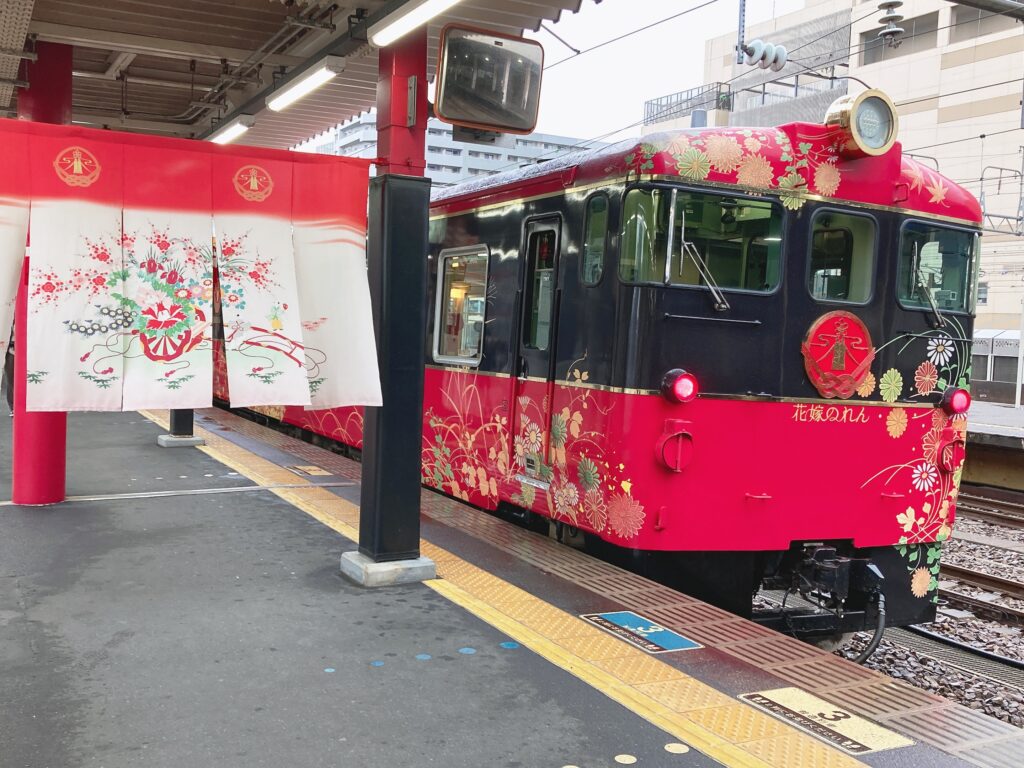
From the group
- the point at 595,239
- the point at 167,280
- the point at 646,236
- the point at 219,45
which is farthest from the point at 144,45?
the point at 646,236

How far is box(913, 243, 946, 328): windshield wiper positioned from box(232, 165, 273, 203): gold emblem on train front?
4068mm

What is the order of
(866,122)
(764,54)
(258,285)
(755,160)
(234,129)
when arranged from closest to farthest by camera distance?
(258,285), (755,160), (866,122), (234,129), (764,54)

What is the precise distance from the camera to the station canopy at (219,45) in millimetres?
5821

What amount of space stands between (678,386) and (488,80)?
79.4 inches

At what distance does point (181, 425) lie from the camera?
1012cm

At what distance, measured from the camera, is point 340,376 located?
518 centimetres

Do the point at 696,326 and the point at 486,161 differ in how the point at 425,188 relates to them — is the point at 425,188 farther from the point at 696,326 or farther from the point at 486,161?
the point at 486,161

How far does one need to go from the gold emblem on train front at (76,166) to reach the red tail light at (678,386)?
3214 mm

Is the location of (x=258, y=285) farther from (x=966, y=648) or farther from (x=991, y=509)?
(x=991, y=509)

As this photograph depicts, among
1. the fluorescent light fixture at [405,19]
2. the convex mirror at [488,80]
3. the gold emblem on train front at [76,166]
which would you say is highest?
the fluorescent light fixture at [405,19]

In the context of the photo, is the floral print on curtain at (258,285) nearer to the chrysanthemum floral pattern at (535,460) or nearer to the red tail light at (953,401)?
the chrysanthemum floral pattern at (535,460)

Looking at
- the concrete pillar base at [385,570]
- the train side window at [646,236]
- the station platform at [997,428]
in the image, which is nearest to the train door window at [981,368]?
the station platform at [997,428]

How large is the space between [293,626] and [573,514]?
2083mm

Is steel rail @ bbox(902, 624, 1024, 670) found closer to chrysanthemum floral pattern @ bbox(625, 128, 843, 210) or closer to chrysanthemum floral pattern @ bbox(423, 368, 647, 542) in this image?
chrysanthemum floral pattern @ bbox(423, 368, 647, 542)
